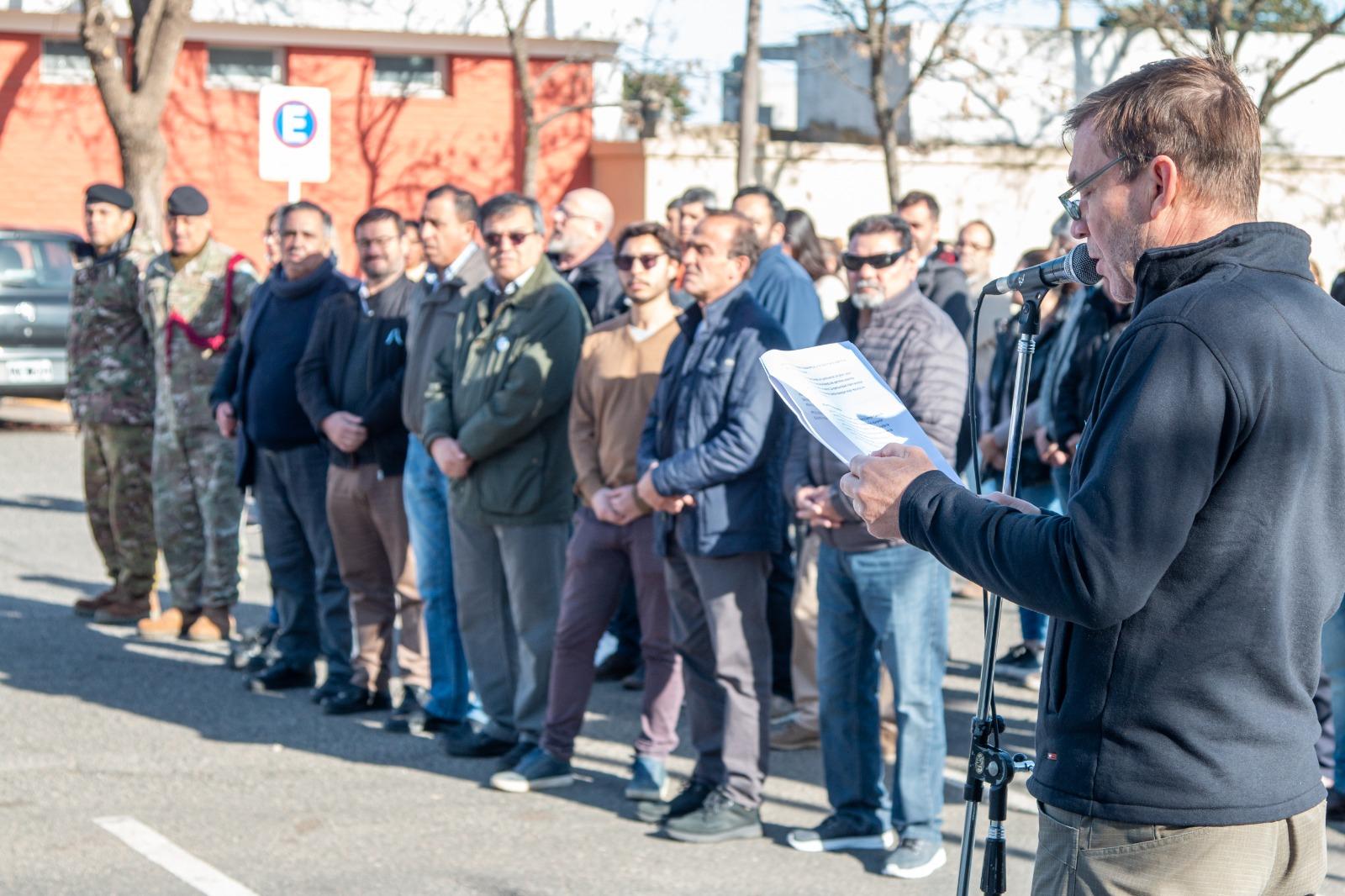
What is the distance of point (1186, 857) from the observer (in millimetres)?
2400

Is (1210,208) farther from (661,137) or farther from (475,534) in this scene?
(661,137)

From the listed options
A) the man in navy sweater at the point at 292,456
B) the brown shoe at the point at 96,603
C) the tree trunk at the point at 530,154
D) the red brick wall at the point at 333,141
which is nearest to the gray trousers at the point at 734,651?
the man in navy sweater at the point at 292,456

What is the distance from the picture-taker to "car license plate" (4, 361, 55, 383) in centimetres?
1673

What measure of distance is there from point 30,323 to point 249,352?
31.6 ft

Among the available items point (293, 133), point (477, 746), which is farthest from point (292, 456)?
point (293, 133)

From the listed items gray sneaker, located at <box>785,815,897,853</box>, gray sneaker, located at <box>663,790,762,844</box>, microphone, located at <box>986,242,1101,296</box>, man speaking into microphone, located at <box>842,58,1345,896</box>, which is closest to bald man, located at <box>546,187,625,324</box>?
gray sneaker, located at <box>663,790,762,844</box>

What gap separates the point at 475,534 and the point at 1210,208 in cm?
483

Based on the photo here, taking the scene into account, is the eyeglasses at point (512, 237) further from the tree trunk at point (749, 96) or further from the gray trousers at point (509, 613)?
the tree trunk at point (749, 96)

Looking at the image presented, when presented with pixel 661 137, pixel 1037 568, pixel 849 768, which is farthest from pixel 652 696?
pixel 661 137

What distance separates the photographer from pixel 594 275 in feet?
27.1

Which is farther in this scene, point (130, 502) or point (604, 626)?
point (130, 502)

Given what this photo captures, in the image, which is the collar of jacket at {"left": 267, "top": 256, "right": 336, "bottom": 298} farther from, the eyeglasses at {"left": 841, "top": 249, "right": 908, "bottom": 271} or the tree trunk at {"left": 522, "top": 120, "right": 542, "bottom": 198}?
the tree trunk at {"left": 522, "top": 120, "right": 542, "bottom": 198}

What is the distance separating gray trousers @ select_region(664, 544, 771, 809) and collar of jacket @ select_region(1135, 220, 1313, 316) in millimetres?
3607

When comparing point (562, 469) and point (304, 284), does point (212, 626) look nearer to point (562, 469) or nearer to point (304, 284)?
point (304, 284)
